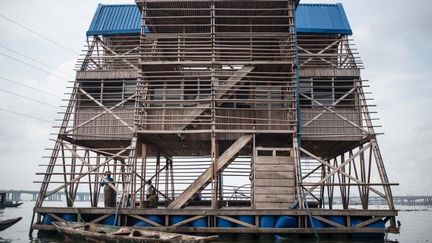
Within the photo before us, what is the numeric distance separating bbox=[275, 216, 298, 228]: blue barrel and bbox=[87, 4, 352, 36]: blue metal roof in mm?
12305

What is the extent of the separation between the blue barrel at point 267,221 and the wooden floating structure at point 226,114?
0.06 metres

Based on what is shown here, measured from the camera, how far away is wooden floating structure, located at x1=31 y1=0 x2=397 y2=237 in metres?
16.4

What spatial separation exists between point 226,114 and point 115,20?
1068 cm

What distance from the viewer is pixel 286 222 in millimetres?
15578

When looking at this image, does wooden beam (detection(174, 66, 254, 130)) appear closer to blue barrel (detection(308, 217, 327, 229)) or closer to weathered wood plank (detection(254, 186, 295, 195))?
weathered wood plank (detection(254, 186, 295, 195))

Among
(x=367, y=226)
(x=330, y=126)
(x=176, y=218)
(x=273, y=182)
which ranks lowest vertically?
(x=367, y=226)

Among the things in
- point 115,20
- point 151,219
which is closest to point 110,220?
point 151,219

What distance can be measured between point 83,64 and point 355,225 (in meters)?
17.1

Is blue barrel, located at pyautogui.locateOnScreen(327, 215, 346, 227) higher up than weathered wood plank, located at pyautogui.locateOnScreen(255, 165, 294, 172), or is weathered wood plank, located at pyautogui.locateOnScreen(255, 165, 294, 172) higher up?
weathered wood plank, located at pyautogui.locateOnScreen(255, 165, 294, 172)

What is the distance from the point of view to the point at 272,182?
1750 cm

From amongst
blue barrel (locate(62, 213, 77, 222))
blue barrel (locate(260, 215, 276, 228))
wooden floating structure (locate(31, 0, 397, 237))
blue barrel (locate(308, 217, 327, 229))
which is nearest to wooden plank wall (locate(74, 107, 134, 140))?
wooden floating structure (locate(31, 0, 397, 237))

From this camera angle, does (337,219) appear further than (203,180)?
No

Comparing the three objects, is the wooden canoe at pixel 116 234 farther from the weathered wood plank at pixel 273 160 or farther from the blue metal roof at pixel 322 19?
the blue metal roof at pixel 322 19

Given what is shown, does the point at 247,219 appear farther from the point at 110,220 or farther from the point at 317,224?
the point at 110,220
